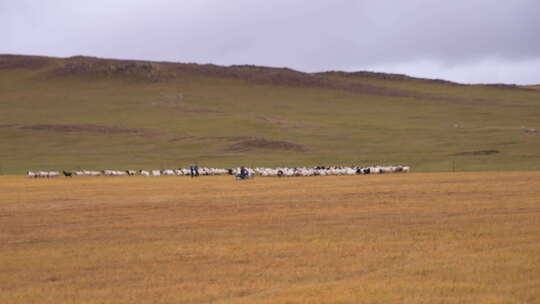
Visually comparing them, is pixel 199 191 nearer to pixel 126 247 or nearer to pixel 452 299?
pixel 126 247

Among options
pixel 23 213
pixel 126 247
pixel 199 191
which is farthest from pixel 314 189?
pixel 126 247

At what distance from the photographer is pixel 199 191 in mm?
28344

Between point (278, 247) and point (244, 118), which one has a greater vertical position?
point (244, 118)

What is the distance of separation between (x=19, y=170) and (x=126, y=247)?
115 feet

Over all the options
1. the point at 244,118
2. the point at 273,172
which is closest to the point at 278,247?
the point at 273,172

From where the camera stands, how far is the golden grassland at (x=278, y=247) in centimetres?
1108

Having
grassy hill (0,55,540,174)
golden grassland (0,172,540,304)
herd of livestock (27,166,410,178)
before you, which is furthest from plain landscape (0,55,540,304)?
herd of livestock (27,166,410,178)

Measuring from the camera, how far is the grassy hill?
5184cm

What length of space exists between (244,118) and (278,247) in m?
60.5

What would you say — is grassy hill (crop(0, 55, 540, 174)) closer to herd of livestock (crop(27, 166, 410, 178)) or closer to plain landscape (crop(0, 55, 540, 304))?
plain landscape (crop(0, 55, 540, 304))

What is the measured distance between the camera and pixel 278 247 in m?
14.6

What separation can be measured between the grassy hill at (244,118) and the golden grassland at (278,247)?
2037 centimetres

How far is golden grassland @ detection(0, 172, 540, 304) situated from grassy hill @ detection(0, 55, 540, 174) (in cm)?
2037

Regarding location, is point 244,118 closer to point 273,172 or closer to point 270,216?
point 273,172
